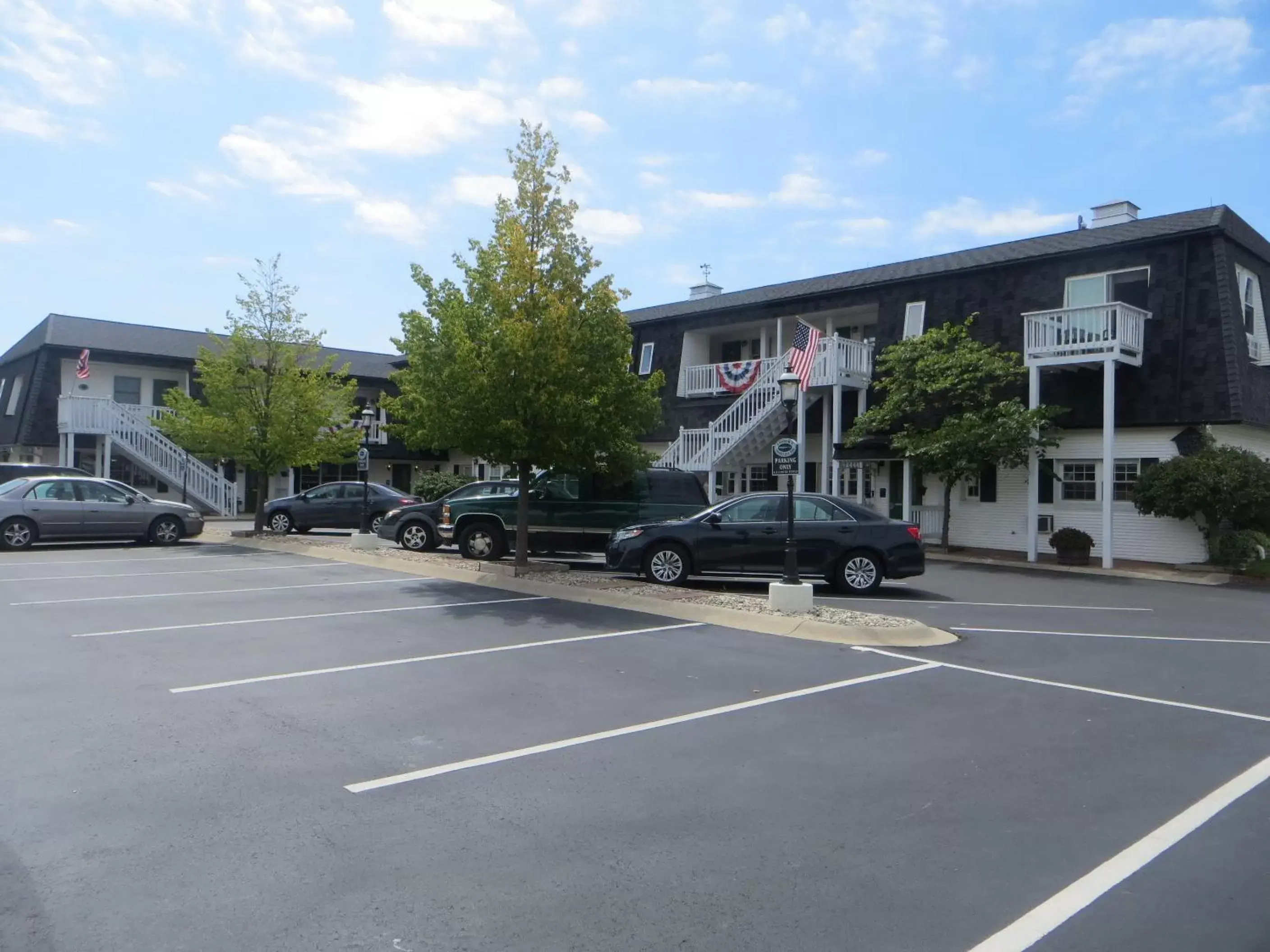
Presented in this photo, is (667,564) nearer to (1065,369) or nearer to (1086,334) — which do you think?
(1086,334)

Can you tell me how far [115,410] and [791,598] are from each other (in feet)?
81.1

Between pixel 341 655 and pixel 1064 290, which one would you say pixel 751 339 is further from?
pixel 341 655

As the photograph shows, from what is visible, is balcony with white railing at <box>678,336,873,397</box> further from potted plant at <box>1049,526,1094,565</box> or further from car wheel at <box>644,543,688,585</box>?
car wheel at <box>644,543,688,585</box>

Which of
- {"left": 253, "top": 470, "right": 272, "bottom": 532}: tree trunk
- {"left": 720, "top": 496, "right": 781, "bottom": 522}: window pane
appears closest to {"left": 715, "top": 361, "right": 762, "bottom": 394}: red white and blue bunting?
{"left": 253, "top": 470, "right": 272, "bottom": 532}: tree trunk

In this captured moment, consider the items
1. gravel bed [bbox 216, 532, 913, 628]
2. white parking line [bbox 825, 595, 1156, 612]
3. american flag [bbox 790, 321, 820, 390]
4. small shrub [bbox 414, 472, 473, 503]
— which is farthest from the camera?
small shrub [bbox 414, 472, 473, 503]

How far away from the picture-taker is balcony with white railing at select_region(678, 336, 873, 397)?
24719mm

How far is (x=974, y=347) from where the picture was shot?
74.3ft

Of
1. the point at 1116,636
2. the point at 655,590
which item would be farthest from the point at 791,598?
the point at 1116,636

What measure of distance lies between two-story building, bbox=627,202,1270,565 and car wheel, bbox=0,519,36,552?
15462 mm

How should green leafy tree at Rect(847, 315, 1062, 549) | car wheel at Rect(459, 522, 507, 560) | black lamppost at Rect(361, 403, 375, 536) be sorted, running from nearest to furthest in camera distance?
car wheel at Rect(459, 522, 507, 560) < black lamppost at Rect(361, 403, 375, 536) < green leafy tree at Rect(847, 315, 1062, 549)

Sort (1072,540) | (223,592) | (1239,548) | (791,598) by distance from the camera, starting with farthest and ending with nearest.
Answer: (1072,540)
(1239,548)
(223,592)
(791,598)

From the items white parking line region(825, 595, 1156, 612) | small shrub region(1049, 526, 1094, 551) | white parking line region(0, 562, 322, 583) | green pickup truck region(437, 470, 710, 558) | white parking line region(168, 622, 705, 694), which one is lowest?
white parking line region(168, 622, 705, 694)

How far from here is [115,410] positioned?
→ 28.5 meters

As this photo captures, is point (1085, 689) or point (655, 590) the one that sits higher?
point (655, 590)
